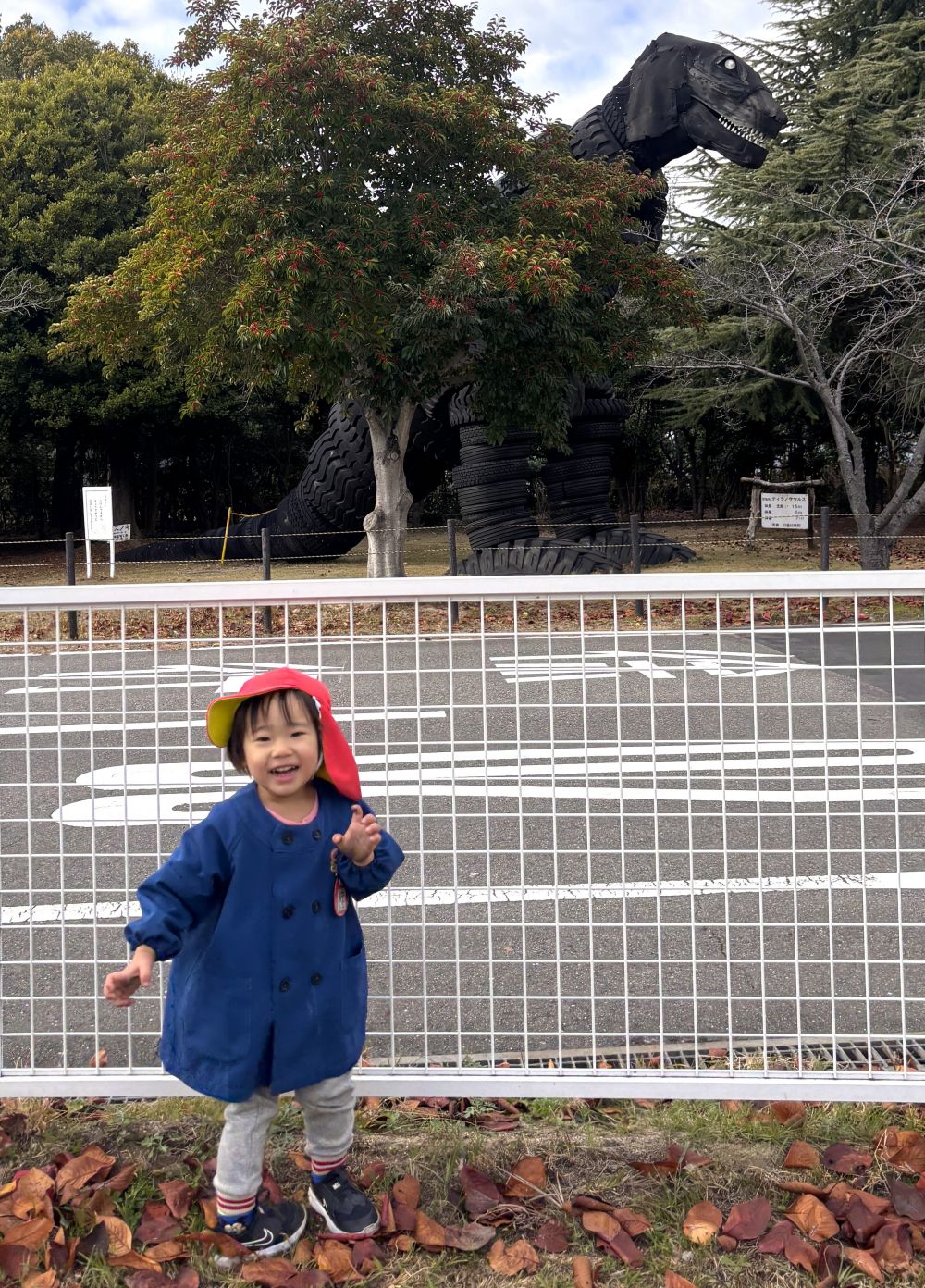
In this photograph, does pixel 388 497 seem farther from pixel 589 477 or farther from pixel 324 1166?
pixel 324 1166

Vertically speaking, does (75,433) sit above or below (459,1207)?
above

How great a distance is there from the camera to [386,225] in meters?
12.8

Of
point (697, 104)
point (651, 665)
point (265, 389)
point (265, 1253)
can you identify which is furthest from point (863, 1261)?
point (265, 389)

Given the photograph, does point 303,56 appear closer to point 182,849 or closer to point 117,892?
point 117,892

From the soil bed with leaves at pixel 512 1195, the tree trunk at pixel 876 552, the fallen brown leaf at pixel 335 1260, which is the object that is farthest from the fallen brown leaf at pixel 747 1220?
the tree trunk at pixel 876 552

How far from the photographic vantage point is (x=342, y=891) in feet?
6.63

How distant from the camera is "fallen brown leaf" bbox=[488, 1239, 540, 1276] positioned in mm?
1958

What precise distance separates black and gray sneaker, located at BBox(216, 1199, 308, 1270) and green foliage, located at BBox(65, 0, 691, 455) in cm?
1074

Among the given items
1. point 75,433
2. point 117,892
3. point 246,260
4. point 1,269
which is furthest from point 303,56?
point 75,433

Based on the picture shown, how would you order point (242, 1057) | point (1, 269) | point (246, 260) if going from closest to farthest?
point (242, 1057), point (246, 260), point (1, 269)

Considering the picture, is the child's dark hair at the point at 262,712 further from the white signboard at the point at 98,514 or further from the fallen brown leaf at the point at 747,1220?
the white signboard at the point at 98,514

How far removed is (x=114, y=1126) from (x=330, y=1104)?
73 cm

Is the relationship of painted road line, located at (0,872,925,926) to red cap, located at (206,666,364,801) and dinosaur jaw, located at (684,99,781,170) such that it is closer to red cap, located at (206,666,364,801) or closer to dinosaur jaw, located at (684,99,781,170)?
red cap, located at (206,666,364,801)

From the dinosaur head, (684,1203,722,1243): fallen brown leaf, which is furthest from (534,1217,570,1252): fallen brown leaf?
the dinosaur head
